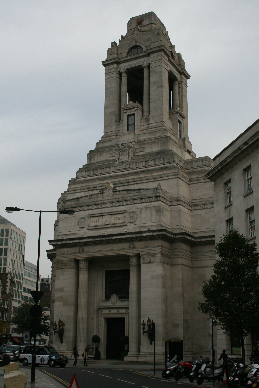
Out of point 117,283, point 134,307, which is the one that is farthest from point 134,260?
point 134,307

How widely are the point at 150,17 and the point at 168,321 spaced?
1707 inches

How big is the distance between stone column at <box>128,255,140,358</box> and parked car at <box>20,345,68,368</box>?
8.14 meters

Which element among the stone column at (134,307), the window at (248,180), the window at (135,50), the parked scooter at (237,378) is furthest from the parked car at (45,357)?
the window at (135,50)

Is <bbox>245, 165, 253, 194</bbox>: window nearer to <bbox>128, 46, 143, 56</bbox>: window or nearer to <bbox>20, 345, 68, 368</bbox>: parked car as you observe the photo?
<bbox>20, 345, 68, 368</bbox>: parked car

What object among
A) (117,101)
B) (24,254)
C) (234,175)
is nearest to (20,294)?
(24,254)

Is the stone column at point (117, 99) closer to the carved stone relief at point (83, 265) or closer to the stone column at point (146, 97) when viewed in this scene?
the stone column at point (146, 97)

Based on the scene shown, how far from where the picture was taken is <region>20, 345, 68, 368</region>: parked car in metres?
43.4

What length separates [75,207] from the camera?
2232 inches

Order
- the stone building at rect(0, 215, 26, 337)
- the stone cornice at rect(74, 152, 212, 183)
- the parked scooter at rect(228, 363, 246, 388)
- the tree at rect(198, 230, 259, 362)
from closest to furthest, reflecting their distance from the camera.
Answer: the parked scooter at rect(228, 363, 246, 388) → the tree at rect(198, 230, 259, 362) → the stone cornice at rect(74, 152, 212, 183) → the stone building at rect(0, 215, 26, 337)

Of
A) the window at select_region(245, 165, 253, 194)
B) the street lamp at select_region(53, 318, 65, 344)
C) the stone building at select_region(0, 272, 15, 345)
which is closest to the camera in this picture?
the window at select_region(245, 165, 253, 194)

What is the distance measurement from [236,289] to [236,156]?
11.5m

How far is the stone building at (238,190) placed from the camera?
34.2 metres

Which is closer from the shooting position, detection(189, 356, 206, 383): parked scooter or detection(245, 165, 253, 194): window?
detection(189, 356, 206, 383): parked scooter

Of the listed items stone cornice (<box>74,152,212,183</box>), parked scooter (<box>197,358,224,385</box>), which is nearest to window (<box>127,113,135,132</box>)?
stone cornice (<box>74,152,212,183</box>)
